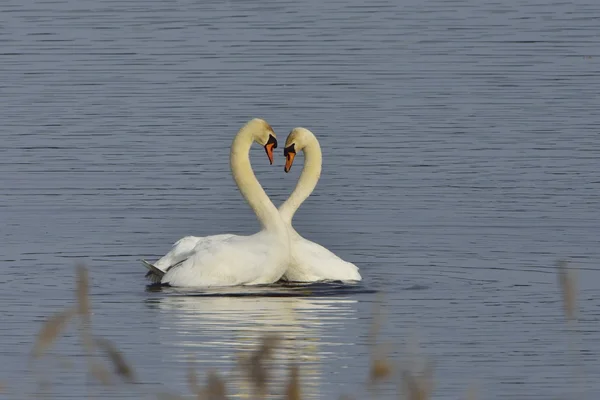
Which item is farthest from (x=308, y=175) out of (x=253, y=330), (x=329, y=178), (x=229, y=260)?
(x=253, y=330)

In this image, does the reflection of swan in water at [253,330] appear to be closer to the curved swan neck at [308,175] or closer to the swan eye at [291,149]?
the curved swan neck at [308,175]

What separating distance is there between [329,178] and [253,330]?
615 centimetres

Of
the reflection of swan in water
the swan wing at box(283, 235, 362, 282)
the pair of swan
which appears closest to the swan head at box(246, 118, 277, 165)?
the pair of swan

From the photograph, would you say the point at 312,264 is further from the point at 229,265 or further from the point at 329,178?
the point at 329,178

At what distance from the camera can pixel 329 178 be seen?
16500 millimetres

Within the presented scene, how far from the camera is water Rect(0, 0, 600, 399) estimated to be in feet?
33.0

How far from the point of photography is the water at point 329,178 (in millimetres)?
10062

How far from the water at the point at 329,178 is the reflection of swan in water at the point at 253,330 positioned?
3cm

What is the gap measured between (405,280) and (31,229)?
129 inches

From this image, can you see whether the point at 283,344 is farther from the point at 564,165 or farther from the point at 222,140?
the point at 222,140

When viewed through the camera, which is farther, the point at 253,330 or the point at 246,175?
the point at 246,175

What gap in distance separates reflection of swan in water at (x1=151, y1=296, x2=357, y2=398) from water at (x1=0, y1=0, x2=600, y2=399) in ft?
0.08

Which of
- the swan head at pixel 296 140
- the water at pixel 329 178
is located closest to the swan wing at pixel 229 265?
the water at pixel 329 178

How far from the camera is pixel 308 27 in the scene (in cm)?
2658
